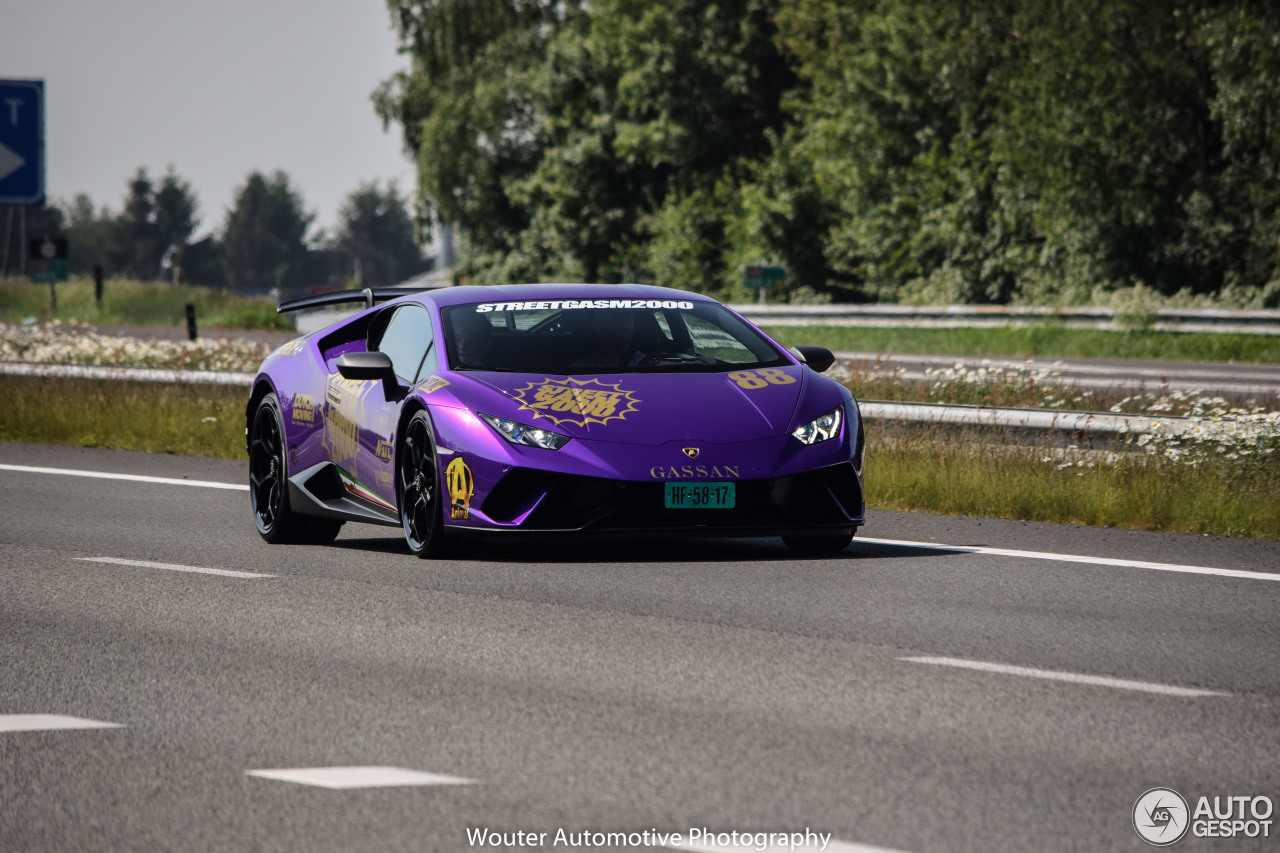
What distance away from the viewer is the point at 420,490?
882 centimetres

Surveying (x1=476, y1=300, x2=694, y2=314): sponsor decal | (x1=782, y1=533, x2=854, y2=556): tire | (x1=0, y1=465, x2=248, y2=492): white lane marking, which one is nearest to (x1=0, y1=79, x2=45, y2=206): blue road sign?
(x1=0, y1=465, x2=248, y2=492): white lane marking

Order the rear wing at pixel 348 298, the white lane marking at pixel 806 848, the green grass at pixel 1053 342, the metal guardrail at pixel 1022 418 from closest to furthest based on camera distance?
the white lane marking at pixel 806 848 < the rear wing at pixel 348 298 < the metal guardrail at pixel 1022 418 < the green grass at pixel 1053 342

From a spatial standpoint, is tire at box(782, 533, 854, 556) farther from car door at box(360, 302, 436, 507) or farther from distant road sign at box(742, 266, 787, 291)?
distant road sign at box(742, 266, 787, 291)

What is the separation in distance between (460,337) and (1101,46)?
30.8 m

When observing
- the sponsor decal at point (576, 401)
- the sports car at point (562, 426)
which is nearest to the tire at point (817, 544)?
the sports car at point (562, 426)

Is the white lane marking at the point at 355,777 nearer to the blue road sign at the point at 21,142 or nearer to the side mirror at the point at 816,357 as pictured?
the side mirror at the point at 816,357

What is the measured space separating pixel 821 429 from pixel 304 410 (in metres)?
3.08

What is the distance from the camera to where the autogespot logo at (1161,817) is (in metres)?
4.19

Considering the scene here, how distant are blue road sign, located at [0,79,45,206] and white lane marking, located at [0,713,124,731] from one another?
14669 mm

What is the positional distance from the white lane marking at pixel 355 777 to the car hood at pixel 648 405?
11.8 feet

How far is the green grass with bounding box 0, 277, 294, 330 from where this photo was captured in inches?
2200

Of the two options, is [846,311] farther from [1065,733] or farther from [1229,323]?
[1065,733]

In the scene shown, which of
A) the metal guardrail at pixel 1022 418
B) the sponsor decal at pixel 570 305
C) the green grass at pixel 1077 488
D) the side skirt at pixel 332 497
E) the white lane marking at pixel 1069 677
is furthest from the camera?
the metal guardrail at pixel 1022 418

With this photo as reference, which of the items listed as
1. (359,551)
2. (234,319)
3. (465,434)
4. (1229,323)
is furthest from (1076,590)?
(234,319)
